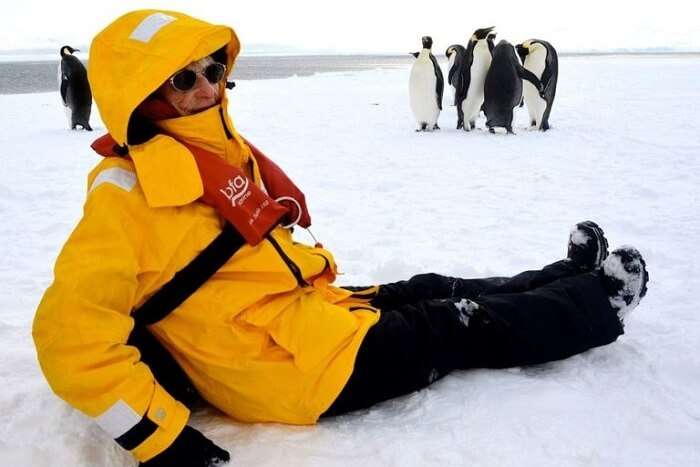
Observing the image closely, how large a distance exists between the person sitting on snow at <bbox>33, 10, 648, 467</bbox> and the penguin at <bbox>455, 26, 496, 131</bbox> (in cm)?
676

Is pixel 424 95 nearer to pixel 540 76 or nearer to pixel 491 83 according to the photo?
pixel 491 83

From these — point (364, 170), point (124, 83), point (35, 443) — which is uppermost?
point (124, 83)

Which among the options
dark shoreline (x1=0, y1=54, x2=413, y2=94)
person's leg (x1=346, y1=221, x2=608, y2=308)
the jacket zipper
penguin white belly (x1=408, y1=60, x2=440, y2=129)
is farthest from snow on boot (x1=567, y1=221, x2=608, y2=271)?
dark shoreline (x1=0, y1=54, x2=413, y2=94)

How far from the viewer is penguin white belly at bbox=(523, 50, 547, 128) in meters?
8.08

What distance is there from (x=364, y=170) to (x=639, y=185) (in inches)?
83.3

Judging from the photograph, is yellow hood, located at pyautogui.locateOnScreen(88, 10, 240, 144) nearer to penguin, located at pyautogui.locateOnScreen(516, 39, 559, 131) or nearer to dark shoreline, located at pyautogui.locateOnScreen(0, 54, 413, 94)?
penguin, located at pyautogui.locateOnScreen(516, 39, 559, 131)

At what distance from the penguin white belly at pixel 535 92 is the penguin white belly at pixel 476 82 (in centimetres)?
56

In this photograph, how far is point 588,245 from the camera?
1.93 metres

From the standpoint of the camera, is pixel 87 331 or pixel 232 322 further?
pixel 232 322

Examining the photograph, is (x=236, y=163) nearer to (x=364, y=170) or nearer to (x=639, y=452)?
(x=639, y=452)

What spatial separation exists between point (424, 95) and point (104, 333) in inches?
295

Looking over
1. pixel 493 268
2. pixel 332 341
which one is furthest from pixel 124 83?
pixel 493 268

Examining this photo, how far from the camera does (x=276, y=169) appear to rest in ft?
5.92

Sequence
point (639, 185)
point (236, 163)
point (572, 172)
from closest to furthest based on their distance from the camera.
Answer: point (236, 163) < point (639, 185) < point (572, 172)
